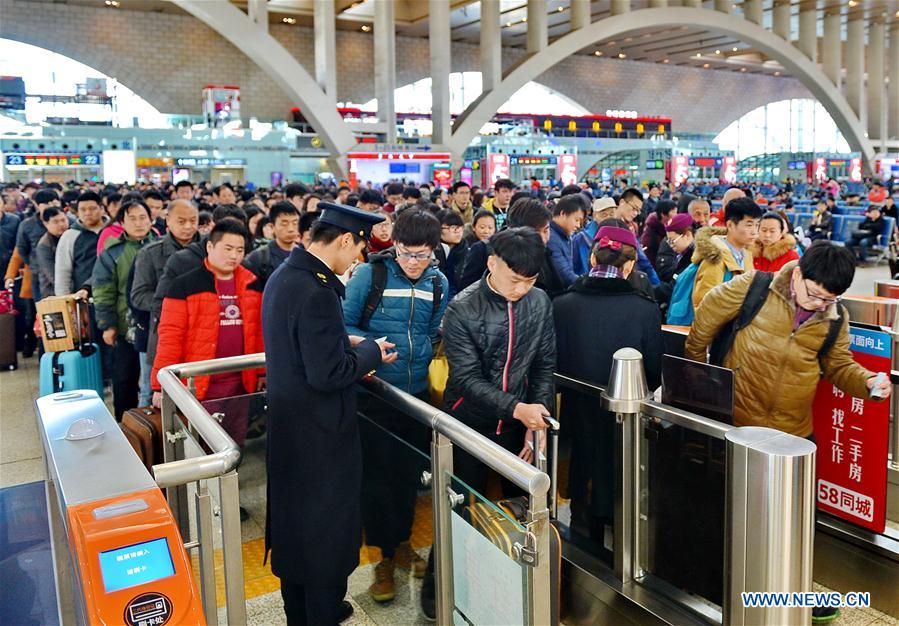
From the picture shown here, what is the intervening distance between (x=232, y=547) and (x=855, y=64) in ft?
134

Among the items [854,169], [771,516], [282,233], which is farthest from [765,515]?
[854,169]

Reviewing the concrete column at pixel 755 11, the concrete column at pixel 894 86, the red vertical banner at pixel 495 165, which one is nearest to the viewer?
the red vertical banner at pixel 495 165

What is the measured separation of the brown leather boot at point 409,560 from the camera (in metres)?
2.76

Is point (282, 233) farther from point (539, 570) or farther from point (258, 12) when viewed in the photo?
A: point (258, 12)

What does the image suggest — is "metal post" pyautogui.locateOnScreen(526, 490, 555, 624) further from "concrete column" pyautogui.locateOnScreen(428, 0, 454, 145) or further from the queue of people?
"concrete column" pyautogui.locateOnScreen(428, 0, 454, 145)

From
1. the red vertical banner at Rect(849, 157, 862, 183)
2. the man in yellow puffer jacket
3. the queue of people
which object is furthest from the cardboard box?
the red vertical banner at Rect(849, 157, 862, 183)

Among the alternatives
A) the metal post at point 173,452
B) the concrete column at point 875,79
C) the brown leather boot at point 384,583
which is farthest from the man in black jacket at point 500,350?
the concrete column at point 875,79

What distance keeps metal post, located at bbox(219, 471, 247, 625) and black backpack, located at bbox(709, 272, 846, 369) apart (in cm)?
202

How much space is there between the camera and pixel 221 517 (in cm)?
203

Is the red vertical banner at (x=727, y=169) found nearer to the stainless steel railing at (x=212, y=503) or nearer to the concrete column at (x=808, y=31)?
the concrete column at (x=808, y=31)

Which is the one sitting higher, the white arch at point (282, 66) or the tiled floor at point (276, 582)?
the white arch at point (282, 66)

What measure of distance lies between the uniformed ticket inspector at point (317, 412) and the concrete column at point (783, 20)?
3398 cm

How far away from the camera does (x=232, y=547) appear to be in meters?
2.08

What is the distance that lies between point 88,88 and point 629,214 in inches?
956
